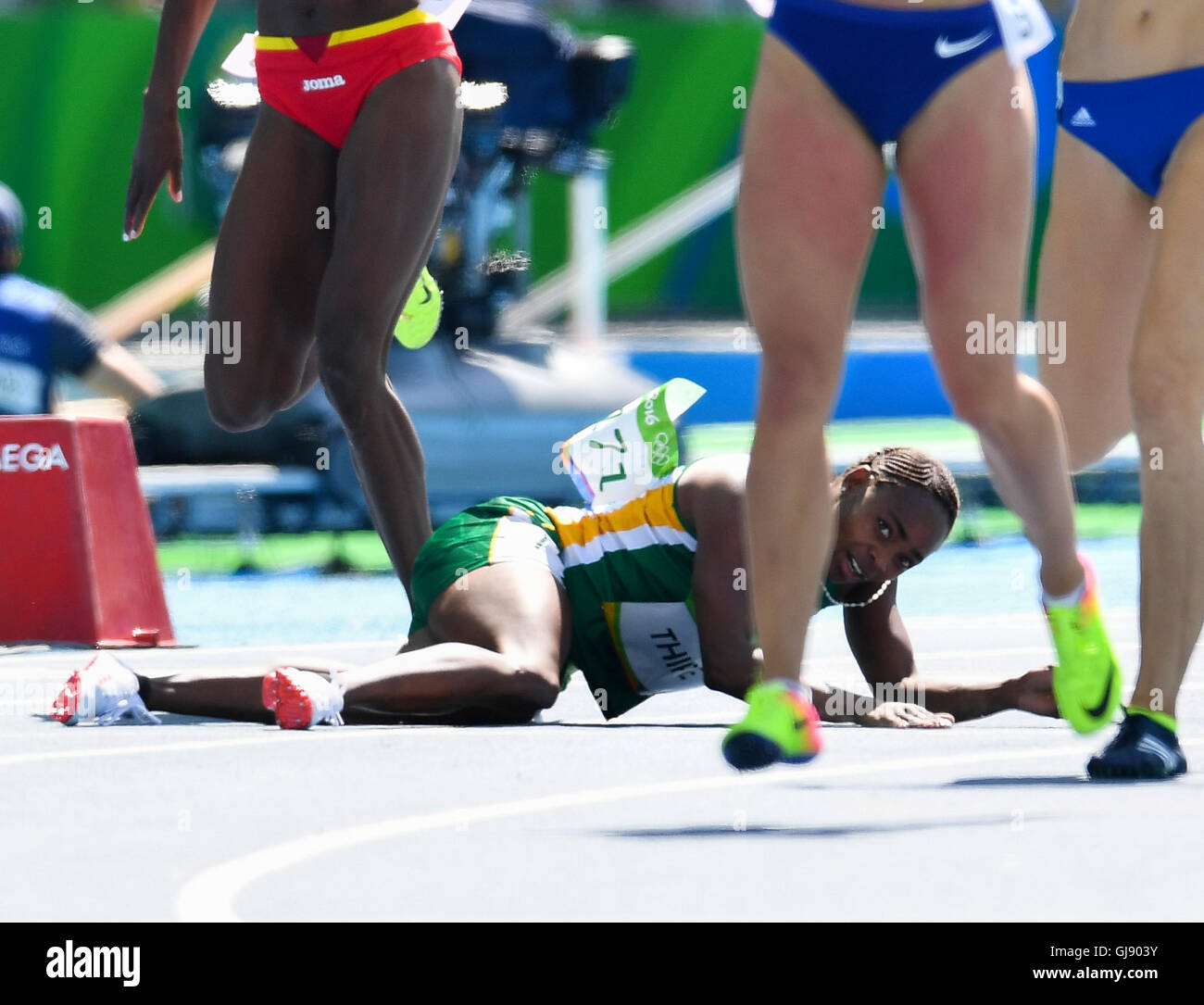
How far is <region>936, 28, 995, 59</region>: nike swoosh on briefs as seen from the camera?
413 cm

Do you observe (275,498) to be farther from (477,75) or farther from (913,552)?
(913,552)

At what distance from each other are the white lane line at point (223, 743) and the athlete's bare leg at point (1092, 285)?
1527mm

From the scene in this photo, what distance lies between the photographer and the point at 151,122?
5.85 m

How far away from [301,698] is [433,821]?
142 centimetres

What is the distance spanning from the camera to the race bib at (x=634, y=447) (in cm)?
555

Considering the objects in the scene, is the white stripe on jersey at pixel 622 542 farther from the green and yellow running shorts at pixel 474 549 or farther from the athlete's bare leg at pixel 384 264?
the athlete's bare leg at pixel 384 264

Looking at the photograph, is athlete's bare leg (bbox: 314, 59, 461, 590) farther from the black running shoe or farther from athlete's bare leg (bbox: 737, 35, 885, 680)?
the black running shoe

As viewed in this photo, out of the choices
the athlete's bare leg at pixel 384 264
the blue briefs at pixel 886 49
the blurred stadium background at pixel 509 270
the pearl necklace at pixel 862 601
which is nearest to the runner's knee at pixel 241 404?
the athlete's bare leg at pixel 384 264

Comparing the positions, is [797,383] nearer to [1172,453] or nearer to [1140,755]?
[1172,453]

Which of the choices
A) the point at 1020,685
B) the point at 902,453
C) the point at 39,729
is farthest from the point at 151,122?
the point at 1020,685

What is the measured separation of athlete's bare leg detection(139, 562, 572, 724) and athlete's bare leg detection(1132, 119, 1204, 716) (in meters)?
1.48

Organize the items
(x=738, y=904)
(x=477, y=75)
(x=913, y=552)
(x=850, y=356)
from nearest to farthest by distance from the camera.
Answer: (x=738, y=904)
(x=913, y=552)
(x=477, y=75)
(x=850, y=356)
